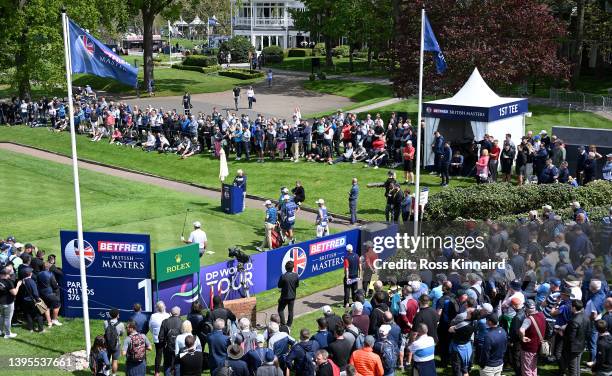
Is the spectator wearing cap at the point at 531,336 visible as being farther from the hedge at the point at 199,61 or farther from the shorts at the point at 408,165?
the hedge at the point at 199,61

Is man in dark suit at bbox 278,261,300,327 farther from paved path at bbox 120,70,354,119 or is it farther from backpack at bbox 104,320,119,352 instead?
paved path at bbox 120,70,354,119

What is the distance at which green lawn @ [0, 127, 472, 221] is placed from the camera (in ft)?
102

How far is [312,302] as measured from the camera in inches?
845

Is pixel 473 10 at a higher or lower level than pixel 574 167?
higher

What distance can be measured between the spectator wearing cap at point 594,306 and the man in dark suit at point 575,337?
19.8 inches

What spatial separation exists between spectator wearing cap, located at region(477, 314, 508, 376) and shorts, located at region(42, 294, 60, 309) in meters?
9.91

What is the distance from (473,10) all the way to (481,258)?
1065 inches

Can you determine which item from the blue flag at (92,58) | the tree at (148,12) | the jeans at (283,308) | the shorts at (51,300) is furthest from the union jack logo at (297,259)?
the tree at (148,12)

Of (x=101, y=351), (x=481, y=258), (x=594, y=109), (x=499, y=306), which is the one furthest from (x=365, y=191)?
(x=594, y=109)

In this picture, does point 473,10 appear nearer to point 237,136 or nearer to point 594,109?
point 594,109

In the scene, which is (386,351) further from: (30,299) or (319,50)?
(319,50)

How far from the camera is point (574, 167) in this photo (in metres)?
31.3

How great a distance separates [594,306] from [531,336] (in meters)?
1.80

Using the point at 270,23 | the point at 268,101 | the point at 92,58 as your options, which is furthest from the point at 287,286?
the point at 270,23
